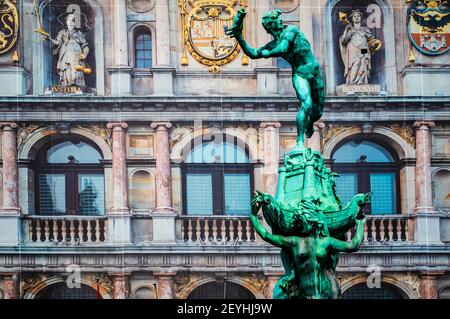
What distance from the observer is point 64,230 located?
75.2 feet

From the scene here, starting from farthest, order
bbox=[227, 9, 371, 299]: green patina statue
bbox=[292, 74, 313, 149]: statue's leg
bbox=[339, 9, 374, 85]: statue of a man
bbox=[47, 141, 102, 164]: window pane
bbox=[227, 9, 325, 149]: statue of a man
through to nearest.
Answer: bbox=[339, 9, 374, 85]: statue of a man
bbox=[47, 141, 102, 164]: window pane
bbox=[292, 74, 313, 149]: statue's leg
bbox=[227, 9, 325, 149]: statue of a man
bbox=[227, 9, 371, 299]: green patina statue

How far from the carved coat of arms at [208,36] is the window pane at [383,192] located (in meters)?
3.54

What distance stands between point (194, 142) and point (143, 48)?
221 cm

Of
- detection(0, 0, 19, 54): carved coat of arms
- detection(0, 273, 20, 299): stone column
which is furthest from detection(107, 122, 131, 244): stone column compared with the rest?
detection(0, 0, 19, 54): carved coat of arms

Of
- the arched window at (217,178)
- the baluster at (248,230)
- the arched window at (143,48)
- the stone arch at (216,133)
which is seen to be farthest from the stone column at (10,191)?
the baluster at (248,230)

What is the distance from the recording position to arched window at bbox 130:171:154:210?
23344 mm

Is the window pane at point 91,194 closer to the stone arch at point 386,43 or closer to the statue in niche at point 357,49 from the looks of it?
the stone arch at point 386,43

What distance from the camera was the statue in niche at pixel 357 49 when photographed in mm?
23875

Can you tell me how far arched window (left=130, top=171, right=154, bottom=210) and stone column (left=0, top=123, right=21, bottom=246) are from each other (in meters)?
2.25

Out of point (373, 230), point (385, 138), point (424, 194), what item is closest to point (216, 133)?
point (385, 138)

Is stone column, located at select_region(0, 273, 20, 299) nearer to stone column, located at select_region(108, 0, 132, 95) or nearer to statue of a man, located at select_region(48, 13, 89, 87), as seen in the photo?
statue of a man, located at select_region(48, 13, 89, 87)

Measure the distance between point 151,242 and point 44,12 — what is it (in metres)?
5.09
